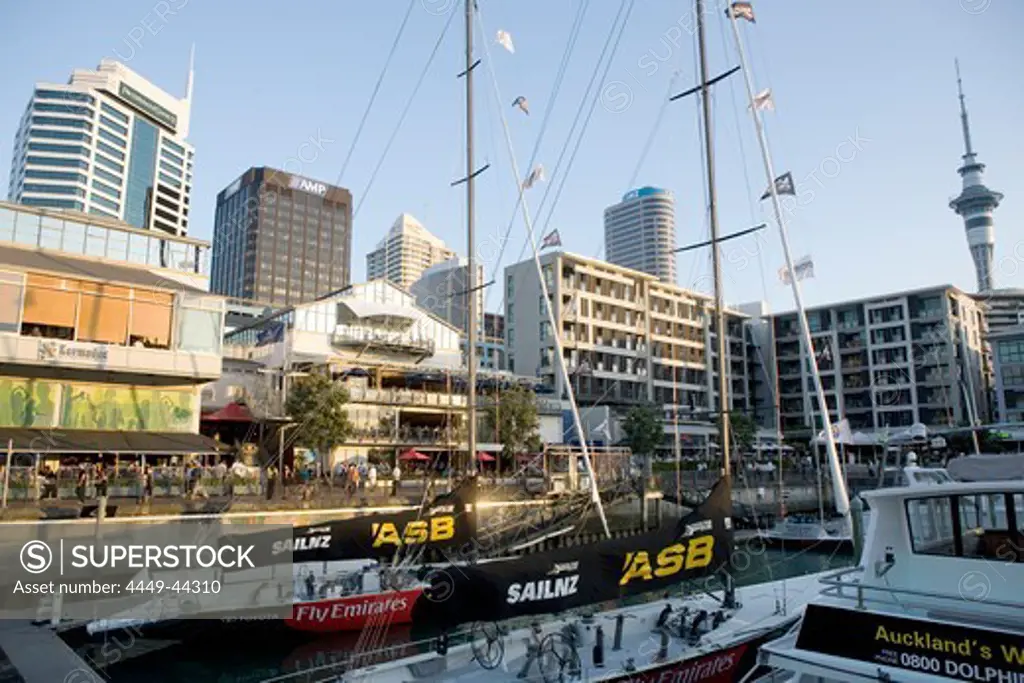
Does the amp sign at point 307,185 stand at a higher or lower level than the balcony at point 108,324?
higher

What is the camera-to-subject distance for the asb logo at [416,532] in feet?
49.2

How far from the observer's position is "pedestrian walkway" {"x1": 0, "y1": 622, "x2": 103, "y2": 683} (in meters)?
10.7

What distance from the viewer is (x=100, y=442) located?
1082 inches

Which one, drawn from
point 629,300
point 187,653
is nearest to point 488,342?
point 629,300

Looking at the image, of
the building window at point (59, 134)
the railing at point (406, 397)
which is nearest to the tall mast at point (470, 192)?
the railing at point (406, 397)

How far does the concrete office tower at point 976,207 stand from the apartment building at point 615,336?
10018cm

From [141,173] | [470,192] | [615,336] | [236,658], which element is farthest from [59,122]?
[236,658]

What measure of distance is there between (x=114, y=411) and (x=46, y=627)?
17.4 meters

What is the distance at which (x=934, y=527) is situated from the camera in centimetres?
916

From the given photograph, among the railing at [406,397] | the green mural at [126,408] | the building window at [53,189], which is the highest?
the building window at [53,189]

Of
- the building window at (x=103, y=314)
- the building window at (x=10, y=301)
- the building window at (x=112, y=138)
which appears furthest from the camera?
the building window at (x=112, y=138)

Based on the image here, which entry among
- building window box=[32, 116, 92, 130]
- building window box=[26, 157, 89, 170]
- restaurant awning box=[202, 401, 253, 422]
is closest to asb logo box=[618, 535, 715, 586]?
restaurant awning box=[202, 401, 253, 422]

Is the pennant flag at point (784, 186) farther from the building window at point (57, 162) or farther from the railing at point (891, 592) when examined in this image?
the building window at point (57, 162)

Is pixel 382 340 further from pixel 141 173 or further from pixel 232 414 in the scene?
pixel 141 173
